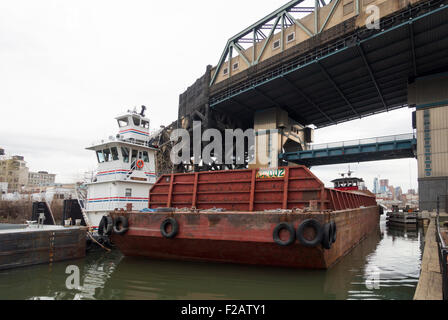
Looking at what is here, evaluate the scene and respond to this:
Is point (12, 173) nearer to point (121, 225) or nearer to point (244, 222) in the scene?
point (121, 225)

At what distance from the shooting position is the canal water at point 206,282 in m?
6.89

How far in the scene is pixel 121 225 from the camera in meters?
10.7

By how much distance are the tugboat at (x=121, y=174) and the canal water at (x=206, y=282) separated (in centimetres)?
503

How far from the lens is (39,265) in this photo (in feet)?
33.0

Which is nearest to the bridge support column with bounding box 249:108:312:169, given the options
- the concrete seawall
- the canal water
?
the canal water

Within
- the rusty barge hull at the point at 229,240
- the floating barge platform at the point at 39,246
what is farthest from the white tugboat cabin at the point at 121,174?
the rusty barge hull at the point at 229,240

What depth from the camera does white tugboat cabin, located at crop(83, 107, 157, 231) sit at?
15.3 metres

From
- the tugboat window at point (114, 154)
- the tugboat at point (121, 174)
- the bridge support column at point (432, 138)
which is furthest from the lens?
the bridge support column at point (432, 138)

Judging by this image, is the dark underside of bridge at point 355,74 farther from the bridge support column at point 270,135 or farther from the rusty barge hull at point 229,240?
the rusty barge hull at point 229,240

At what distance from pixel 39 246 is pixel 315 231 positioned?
9732 mm

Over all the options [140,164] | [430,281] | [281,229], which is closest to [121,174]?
[140,164]

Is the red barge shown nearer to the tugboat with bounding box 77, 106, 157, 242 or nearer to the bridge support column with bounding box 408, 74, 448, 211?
the tugboat with bounding box 77, 106, 157, 242

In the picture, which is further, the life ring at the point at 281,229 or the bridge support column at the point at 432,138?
the bridge support column at the point at 432,138

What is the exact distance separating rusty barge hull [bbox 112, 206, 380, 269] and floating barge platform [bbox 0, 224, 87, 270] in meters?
2.17
